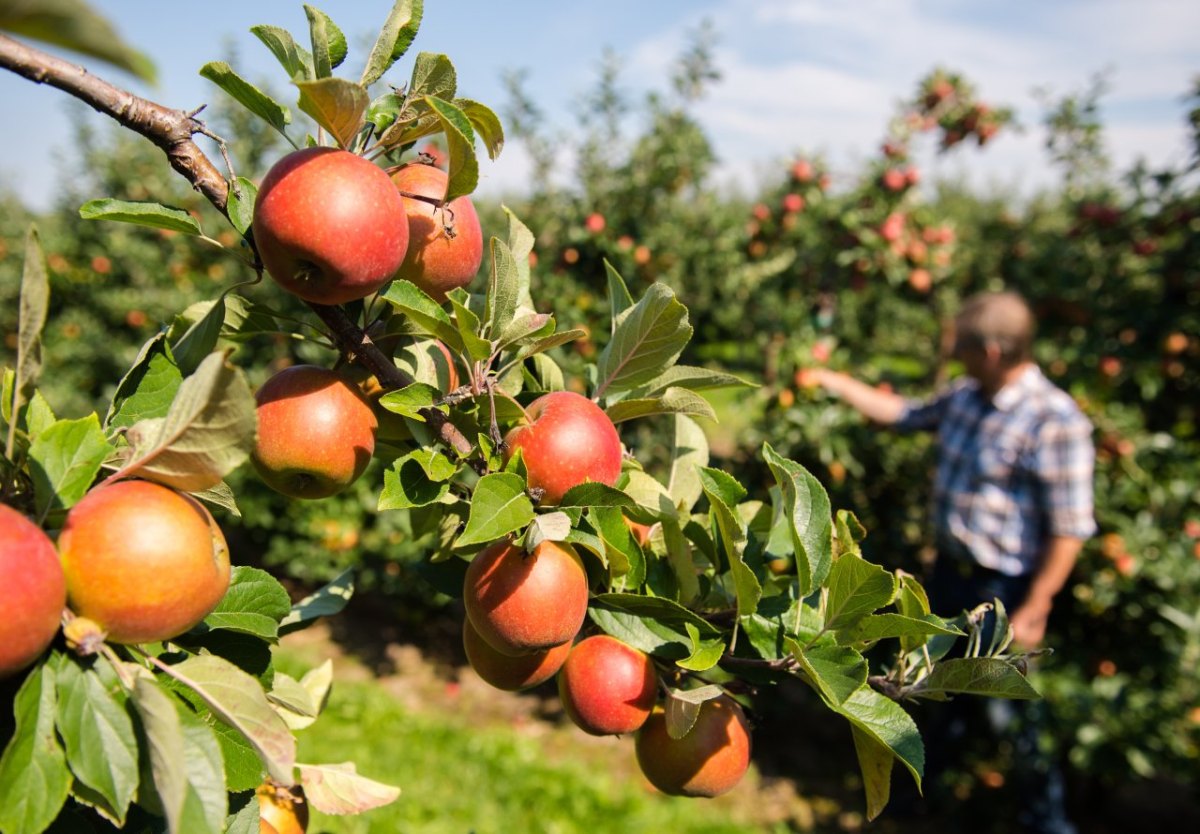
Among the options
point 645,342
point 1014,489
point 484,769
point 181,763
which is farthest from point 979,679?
point 484,769

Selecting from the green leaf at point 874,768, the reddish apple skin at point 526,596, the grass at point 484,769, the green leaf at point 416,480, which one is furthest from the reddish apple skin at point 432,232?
the grass at point 484,769

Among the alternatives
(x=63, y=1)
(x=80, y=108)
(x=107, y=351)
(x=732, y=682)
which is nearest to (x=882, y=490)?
(x=732, y=682)

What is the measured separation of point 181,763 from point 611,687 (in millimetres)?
480

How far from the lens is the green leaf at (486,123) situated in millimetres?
775

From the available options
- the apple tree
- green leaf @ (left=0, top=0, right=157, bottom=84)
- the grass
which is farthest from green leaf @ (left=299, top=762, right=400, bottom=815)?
the grass

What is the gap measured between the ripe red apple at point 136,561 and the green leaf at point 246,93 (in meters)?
0.37

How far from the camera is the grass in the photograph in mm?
3000

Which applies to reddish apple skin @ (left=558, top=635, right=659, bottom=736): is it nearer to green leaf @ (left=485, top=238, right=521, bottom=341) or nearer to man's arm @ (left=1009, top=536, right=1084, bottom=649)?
green leaf @ (left=485, top=238, right=521, bottom=341)

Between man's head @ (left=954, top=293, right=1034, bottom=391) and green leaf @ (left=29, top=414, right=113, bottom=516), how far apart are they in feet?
10.1

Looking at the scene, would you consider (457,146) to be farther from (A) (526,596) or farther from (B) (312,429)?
(A) (526,596)

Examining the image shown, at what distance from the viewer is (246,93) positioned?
0.77m

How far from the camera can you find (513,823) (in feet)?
9.81

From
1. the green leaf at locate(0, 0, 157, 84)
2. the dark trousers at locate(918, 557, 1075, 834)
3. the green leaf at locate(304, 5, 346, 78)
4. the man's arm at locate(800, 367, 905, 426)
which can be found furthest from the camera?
the man's arm at locate(800, 367, 905, 426)

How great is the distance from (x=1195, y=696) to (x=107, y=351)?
6378 mm
